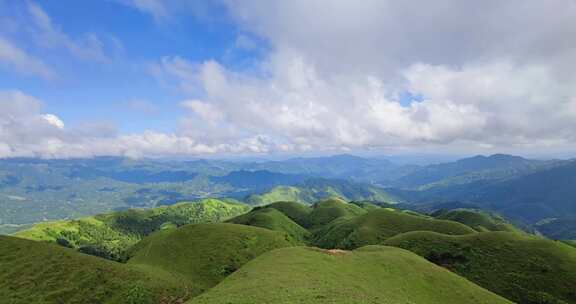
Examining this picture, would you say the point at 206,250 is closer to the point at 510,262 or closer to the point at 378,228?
the point at 510,262

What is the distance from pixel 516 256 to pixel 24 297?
100446 millimetres

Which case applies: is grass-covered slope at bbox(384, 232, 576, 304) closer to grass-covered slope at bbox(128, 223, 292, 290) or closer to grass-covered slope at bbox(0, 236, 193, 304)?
grass-covered slope at bbox(128, 223, 292, 290)

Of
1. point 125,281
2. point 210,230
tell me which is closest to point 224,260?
point 210,230

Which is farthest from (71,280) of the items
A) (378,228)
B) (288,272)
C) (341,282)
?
(378,228)

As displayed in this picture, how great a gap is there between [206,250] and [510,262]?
76212 millimetres

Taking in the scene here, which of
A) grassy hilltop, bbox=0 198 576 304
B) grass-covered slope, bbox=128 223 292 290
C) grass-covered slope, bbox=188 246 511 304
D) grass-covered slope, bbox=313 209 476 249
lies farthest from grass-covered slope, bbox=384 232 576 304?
grass-covered slope, bbox=128 223 292 290

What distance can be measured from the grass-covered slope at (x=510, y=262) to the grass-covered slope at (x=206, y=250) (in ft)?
143

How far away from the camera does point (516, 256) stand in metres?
75.1

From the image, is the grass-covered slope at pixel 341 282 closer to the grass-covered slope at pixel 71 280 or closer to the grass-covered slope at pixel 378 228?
→ the grass-covered slope at pixel 71 280

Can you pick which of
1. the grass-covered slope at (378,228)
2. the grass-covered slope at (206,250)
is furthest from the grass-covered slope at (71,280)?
the grass-covered slope at (378,228)

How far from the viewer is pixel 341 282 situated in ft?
137

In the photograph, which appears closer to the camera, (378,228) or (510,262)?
(510,262)

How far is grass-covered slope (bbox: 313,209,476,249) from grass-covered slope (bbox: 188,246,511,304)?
5909cm

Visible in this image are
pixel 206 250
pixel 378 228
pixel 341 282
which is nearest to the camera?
pixel 341 282
